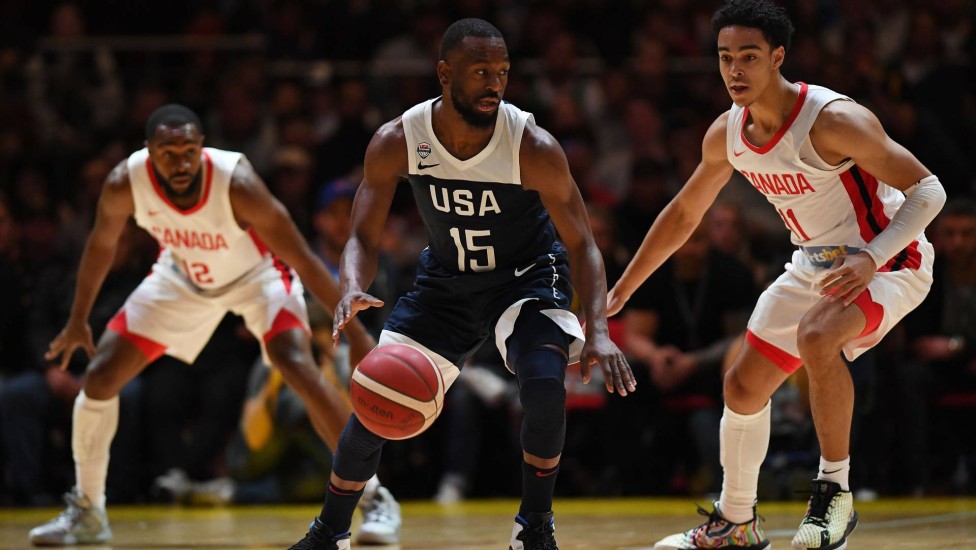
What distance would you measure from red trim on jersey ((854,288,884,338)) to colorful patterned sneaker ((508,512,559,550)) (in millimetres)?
1391

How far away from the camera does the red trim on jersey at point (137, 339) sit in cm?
638

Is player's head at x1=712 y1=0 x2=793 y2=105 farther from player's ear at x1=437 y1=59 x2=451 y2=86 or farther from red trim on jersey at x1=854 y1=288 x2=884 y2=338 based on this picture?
player's ear at x1=437 y1=59 x2=451 y2=86

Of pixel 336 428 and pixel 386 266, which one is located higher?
pixel 386 266

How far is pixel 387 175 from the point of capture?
16.4ft

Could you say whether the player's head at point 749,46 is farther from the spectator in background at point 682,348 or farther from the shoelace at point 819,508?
the spectator in background at point 682,348

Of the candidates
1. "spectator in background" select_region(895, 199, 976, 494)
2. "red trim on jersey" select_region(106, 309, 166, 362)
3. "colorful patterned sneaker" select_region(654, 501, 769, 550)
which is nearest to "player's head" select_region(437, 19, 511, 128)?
"colorful patterned sneaker" select_region(654, 501, 769, 550)

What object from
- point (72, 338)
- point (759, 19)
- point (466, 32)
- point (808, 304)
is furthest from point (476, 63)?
point (72, 338)

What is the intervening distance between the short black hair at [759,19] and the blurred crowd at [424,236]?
11.1 feet

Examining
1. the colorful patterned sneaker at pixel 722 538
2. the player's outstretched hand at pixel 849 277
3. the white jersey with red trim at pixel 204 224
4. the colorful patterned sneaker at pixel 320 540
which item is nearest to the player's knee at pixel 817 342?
the player's outstretched hand at pixel 849 277

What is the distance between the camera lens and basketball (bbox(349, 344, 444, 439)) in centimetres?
452

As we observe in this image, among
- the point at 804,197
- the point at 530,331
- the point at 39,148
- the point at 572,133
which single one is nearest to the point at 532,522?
the point at 530,331

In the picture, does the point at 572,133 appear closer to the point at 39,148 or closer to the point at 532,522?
the point at 39,148

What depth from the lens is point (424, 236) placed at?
391 inches

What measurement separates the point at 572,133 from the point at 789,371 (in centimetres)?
516
